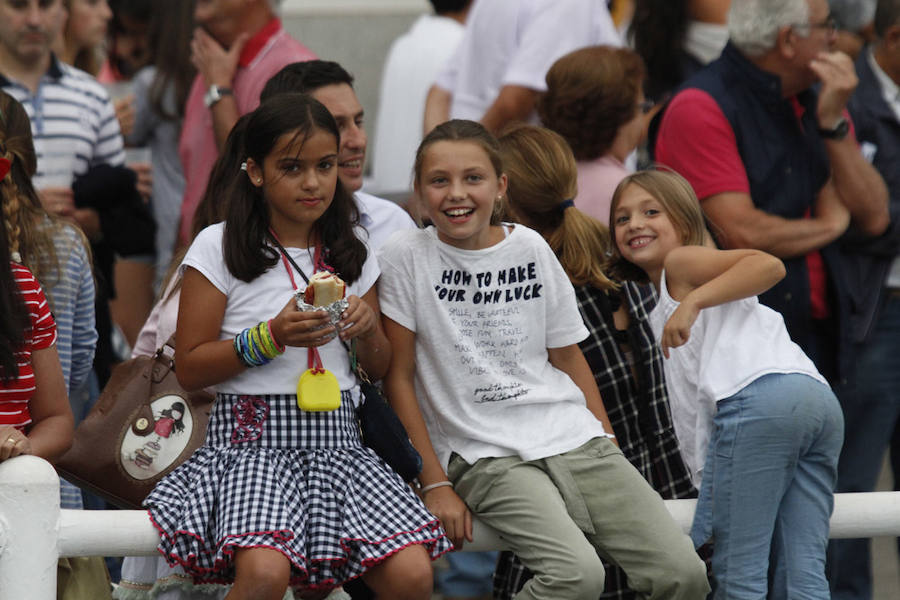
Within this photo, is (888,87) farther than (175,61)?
No

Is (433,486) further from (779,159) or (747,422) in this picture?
(779,159)

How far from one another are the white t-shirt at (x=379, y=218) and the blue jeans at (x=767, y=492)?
3.73 feet

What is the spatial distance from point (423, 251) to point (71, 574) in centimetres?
117

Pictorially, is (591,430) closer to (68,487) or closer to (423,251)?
(423,251)

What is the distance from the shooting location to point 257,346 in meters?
3.36

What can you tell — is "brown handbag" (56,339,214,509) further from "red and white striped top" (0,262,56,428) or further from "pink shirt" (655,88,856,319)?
"pink shirt" (655,88,856,319)

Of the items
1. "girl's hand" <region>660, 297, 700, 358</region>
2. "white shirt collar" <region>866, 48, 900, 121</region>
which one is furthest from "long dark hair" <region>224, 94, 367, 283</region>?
"white shirt collar" <region>866, 48, 900, 121</region>

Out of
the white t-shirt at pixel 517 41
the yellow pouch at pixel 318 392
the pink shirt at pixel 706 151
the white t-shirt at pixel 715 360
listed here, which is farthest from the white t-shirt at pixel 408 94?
the yellow pouch at pixel 318 392

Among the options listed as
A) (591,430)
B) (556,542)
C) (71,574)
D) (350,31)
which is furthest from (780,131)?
(350,31)


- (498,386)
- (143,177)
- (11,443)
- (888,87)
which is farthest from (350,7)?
(11,443)

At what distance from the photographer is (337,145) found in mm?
3633

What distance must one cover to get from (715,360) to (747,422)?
Result: 198 mm

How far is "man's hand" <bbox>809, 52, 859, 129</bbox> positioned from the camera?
4.84m

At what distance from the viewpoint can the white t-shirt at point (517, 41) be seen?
18.4ft
